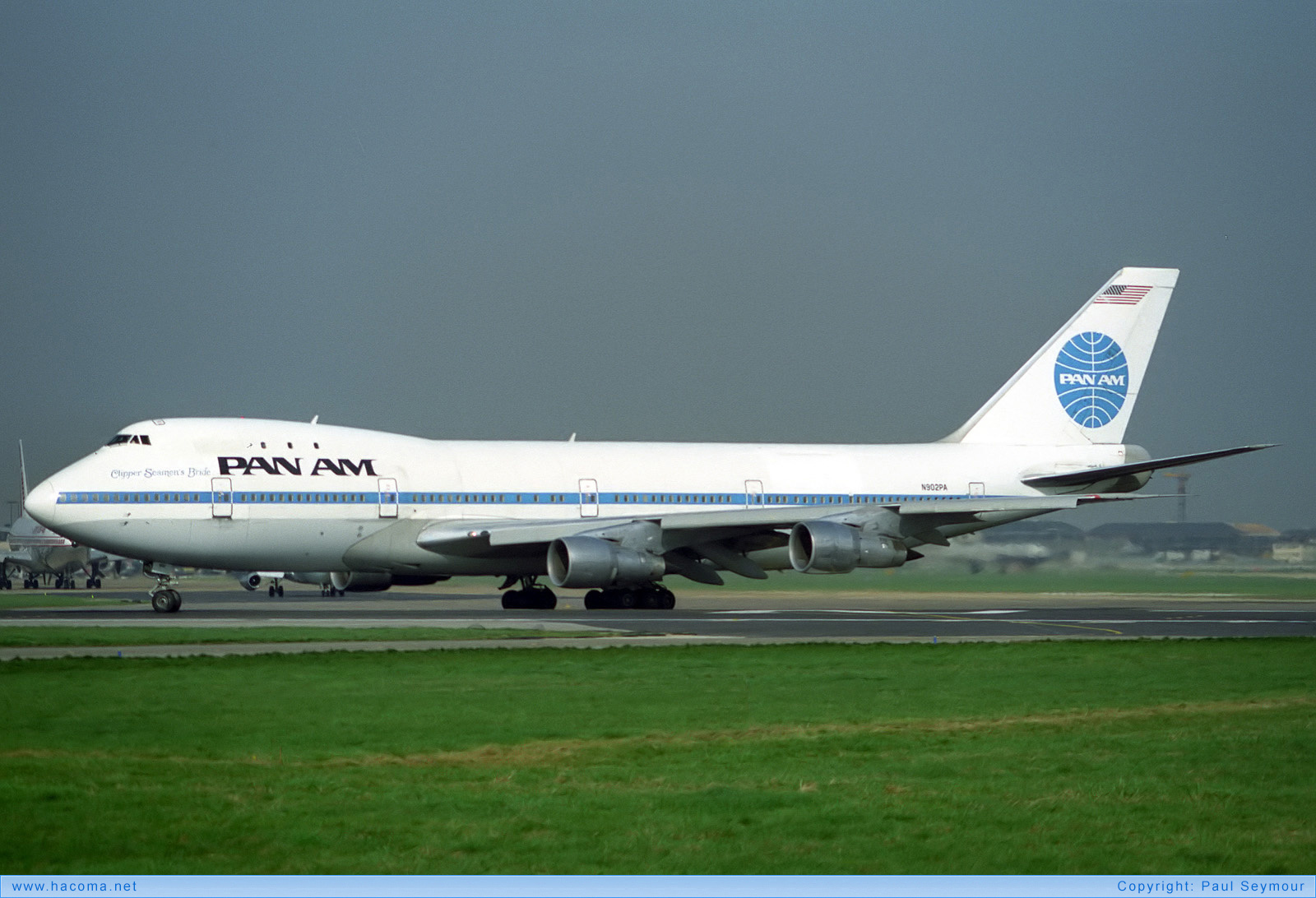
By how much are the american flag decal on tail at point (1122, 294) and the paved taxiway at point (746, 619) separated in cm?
871

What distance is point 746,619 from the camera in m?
32.9

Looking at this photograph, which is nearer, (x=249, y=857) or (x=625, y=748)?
(x=249, y=857)

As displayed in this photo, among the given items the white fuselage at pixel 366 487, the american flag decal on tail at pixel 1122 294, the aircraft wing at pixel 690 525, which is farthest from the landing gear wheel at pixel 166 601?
the american flag decal on tail at pixel 1122 294

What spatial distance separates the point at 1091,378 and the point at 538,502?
17.2m

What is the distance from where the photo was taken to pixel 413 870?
350 inches

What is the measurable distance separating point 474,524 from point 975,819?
2697 cm

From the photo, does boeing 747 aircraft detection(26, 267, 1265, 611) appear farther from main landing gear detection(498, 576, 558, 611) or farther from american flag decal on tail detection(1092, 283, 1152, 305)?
american flag decal on tail detection(1092, 283, 1152, 305)

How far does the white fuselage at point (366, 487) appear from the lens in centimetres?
3441

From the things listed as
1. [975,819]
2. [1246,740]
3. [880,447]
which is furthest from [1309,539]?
[975,819]

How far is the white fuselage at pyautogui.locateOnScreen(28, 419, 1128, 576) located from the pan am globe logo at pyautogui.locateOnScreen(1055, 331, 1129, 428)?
5.09m

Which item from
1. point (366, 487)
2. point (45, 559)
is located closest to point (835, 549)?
point (366, 487)

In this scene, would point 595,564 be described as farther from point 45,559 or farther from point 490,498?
point 45,559

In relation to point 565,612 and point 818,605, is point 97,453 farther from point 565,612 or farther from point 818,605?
point 818,605

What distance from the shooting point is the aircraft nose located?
1332 inches
